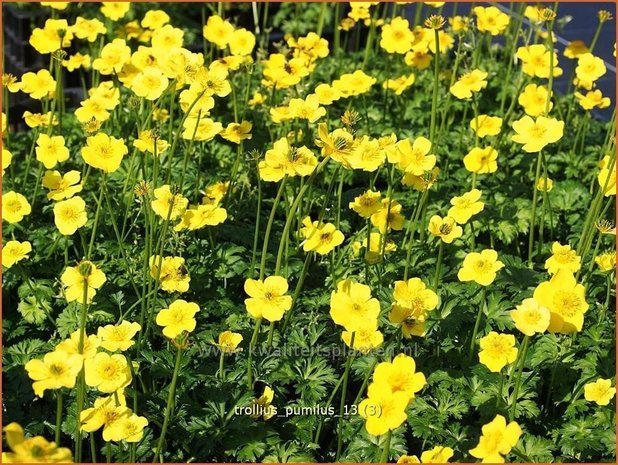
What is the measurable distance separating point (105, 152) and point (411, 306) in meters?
1.10

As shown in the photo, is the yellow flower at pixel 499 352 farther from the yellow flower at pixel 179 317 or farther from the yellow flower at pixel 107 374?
the yellow flower at pixel 107 374

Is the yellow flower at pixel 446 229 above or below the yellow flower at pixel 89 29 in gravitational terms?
below

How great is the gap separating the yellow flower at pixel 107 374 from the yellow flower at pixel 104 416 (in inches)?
1.4

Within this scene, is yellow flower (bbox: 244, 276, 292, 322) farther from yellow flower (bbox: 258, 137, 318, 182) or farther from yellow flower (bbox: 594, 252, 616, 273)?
yellow flower (bbox: 594, 252, 616, 273)

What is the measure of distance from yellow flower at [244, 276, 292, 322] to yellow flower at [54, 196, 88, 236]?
2.12ft

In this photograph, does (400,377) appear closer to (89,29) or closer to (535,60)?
(535,60)

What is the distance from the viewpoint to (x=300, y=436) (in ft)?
7.75

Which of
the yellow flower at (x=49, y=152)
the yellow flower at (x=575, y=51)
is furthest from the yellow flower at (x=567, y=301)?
the yellow flower at (x=575, y=51)

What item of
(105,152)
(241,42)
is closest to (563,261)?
(105,152)

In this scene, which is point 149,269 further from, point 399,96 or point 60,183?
point 399,96

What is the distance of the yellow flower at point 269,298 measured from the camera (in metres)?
2.33

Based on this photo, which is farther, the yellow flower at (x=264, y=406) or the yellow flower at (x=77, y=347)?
the yellow flower at (x=264, y=406)

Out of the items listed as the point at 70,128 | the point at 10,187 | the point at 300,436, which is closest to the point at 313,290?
the point at 300,436

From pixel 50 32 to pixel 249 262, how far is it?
1.25 m
